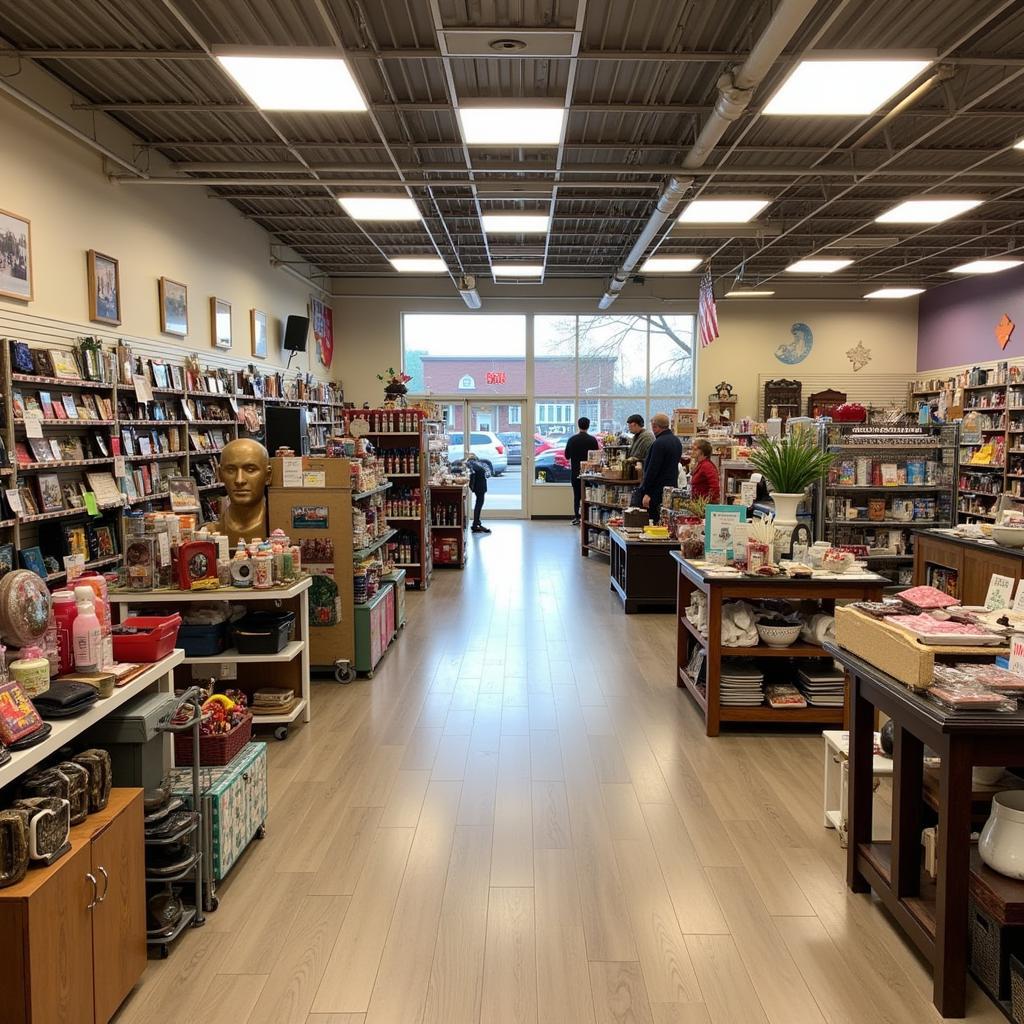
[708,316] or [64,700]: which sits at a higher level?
[708,316]

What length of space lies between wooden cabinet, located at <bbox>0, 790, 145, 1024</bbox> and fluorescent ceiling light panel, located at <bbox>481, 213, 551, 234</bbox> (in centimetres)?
872

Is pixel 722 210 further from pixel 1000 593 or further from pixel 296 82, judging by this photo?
pixel 1000 593

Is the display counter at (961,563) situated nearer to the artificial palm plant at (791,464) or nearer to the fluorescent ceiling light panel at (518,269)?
the artificial palm plant at (791,464)

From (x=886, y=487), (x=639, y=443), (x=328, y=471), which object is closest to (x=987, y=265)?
(x=639, y=443)

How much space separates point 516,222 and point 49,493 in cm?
661

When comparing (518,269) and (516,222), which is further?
(518,269)

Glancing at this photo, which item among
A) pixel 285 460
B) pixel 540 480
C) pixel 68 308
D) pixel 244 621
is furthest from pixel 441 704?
pixel 540 480

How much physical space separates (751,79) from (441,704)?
15.4 ft

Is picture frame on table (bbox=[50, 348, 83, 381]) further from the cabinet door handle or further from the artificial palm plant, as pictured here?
the artificial palm plant

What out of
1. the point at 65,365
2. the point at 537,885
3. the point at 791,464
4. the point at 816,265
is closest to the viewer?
the point at 537,885

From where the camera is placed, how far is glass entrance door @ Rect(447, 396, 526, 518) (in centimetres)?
1633

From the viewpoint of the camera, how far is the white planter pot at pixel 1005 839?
234cm

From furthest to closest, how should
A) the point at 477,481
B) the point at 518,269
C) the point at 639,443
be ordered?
the point at 477,481 → the point at 518,269 → the point at 639,443

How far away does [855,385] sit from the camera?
15859 millimetres
